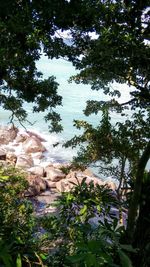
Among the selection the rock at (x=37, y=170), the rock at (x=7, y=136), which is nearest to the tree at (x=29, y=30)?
the rock at (x=37, y=170)

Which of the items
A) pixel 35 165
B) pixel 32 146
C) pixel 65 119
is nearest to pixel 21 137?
pixel 32 146

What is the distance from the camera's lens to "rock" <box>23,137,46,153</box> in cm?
2281

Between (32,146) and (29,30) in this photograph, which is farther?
(32,146)

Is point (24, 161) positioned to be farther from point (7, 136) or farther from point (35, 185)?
point (7, 136)

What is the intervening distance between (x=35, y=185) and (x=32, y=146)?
851cm

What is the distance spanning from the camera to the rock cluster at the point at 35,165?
1538cm

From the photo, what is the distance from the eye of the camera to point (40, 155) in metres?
22.0

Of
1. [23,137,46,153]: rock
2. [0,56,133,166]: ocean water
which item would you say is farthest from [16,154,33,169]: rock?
[23,137,46,153]: rock

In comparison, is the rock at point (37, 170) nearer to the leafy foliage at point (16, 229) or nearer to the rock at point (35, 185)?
the rock at point (35, 185)

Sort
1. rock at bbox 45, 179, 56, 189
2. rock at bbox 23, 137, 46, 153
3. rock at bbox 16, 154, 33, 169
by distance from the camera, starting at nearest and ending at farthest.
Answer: rock at bbox 45, 179, 56, 189 < rock at bbox 16, 154, 33, 169 < rock at bbox 23, 137, 46, 153

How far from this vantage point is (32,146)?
75.8 feet

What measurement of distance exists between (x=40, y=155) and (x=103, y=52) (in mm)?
17702

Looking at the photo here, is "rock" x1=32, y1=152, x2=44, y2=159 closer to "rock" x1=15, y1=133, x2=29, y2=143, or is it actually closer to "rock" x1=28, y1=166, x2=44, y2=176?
"rock" x1=15, y1=133, x2=29, y2=143

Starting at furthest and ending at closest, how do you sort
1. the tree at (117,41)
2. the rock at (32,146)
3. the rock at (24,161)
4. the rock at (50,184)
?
the rock at (32,146) → the rock at (24,161) → the rock at (50,184) → the tree at (117,41)
